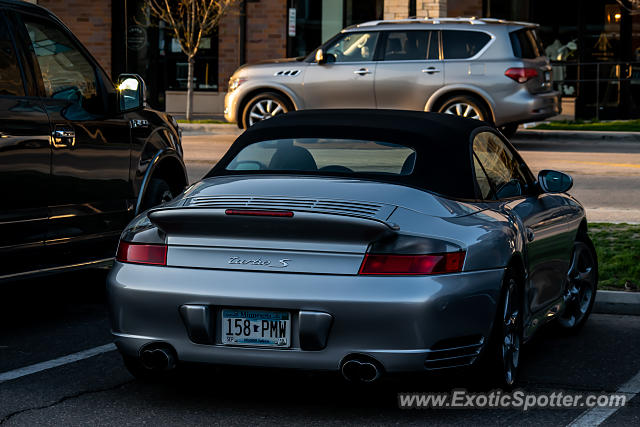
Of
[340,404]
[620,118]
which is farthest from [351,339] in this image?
[620,118]

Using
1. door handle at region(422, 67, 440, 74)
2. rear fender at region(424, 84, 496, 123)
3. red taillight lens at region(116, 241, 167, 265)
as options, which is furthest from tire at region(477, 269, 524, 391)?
door handle at region(422, 67, 440, 74)

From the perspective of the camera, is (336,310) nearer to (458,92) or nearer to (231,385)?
(231,385)

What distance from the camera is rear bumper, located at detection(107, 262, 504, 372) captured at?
196 inches

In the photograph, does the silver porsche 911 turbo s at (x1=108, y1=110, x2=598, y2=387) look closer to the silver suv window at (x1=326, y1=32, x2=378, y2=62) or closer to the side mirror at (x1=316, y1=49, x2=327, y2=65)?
the side mirror at (x1=316, y1=49, x2=327, y2=65)

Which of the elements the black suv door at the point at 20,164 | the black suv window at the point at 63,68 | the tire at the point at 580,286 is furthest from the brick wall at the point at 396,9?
the black suv door at the point at 20,164

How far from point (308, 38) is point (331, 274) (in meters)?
27.7

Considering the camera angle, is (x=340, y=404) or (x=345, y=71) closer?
(x=340, y=404)

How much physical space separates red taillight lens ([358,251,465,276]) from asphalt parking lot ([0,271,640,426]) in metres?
0.47

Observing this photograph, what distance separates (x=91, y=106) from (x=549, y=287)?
3.15 metres

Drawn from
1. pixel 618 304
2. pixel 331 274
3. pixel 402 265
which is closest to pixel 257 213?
pixel 331 274

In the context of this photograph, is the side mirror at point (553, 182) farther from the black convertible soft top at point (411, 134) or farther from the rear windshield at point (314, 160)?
the rear windshield at point (314, 160)

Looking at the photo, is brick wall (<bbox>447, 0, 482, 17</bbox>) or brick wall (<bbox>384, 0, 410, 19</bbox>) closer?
brick wall (<bbox>384, 0, 410, 19</bbox>)

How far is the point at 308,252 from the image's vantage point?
5078 millimetres

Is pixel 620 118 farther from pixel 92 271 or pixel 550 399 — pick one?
pixel 550 399
